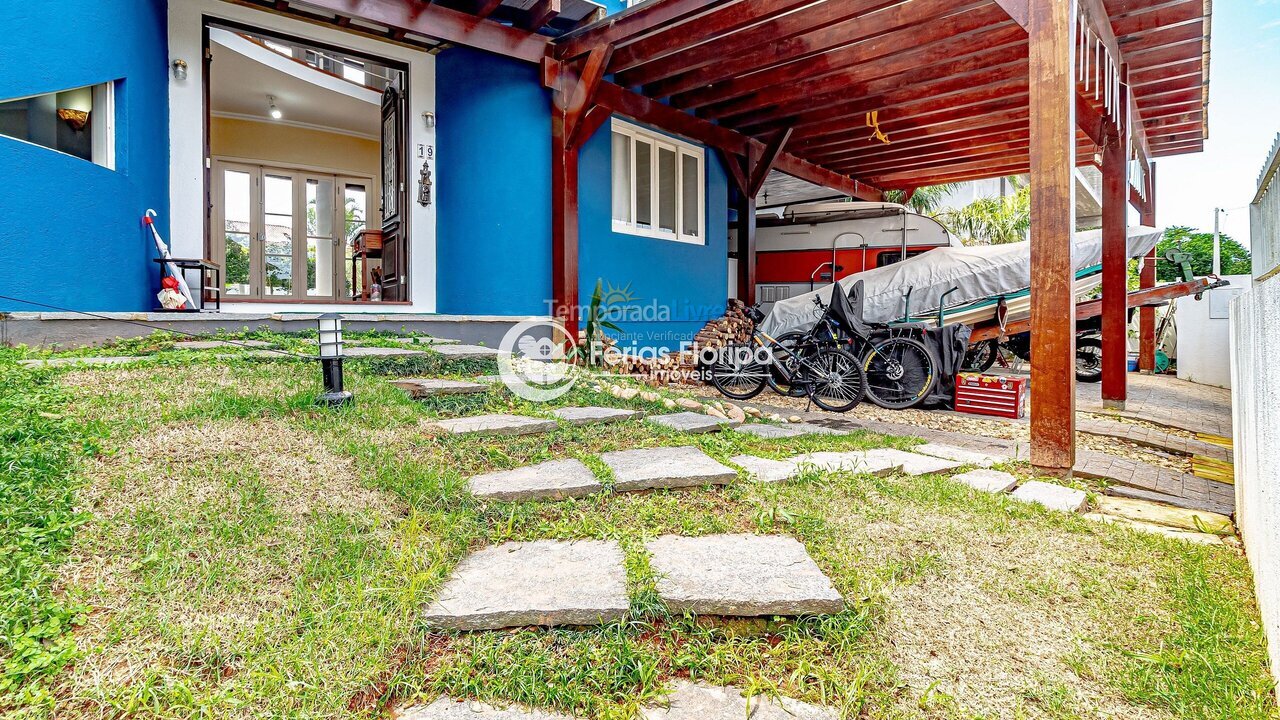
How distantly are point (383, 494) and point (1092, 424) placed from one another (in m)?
5.44

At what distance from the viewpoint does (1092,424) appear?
4.99 metres

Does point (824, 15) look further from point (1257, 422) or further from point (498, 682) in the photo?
point (498, 682)

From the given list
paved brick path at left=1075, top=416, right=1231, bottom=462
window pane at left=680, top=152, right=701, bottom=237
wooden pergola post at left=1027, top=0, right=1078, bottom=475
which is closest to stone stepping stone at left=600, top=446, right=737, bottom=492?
wooden pergola post at left=1027, top=0, right=1078, bottom=475

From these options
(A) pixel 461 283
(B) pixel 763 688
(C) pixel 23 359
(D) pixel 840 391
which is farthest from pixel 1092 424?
(C) pixel 23 359

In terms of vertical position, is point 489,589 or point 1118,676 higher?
point 489,589

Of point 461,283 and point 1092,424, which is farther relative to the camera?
point 461,283

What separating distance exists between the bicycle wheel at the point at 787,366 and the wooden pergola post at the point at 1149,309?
454 cm

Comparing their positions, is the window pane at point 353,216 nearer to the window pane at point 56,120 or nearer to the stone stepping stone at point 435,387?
the window pane at point 56,120

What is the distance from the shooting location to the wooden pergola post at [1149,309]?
8.05 meters

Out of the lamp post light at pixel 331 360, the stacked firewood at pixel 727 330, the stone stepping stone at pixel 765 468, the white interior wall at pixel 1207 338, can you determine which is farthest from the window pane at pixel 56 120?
the white interior wall at pixel 1207 338

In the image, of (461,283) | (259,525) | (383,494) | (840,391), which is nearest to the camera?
(259,525)

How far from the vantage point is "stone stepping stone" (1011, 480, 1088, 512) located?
260 centimetres

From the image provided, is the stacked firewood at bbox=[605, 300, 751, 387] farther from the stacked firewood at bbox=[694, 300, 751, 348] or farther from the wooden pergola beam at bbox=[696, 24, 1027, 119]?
the wooden pergola beam at bbox=[696, 24, 1027, 119]

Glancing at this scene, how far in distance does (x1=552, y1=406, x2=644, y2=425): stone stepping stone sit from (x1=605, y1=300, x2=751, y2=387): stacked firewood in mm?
2560
